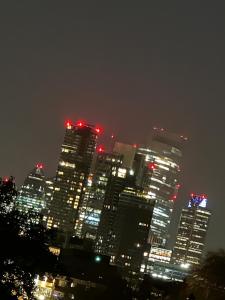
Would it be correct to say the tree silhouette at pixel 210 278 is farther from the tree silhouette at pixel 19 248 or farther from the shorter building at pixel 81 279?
the shorter building at pixel 81 279

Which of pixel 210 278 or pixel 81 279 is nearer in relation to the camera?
pixel 210 278

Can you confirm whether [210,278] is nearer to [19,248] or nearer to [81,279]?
[19,248]

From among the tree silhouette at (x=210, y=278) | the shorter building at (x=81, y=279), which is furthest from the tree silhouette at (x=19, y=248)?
the shorter building at (x=81, y=279)

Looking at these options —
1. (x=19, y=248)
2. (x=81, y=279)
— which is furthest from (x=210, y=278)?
(x=81, y=279)

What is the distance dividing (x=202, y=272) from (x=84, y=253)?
73.1 metres

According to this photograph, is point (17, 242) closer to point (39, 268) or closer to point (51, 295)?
point (39, 268)

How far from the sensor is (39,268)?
1222 inches

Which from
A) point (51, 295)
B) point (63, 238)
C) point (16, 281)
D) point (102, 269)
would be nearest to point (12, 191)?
point (16, 281)

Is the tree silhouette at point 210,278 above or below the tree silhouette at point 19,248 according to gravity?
above

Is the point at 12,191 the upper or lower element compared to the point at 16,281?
upper

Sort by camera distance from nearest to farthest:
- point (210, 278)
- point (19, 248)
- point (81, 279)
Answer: point (19, 248) < point (210, 278) < point (81, 279)

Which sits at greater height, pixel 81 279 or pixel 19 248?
pixel 81 279

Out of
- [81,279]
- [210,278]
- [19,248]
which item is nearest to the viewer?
[19,248]

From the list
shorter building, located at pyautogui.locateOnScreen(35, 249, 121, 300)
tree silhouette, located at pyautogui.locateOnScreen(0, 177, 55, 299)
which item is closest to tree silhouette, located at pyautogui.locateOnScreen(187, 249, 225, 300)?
tree silhouette, located at pyautogui.locateOnScreen(0, 177, 55, 299)
